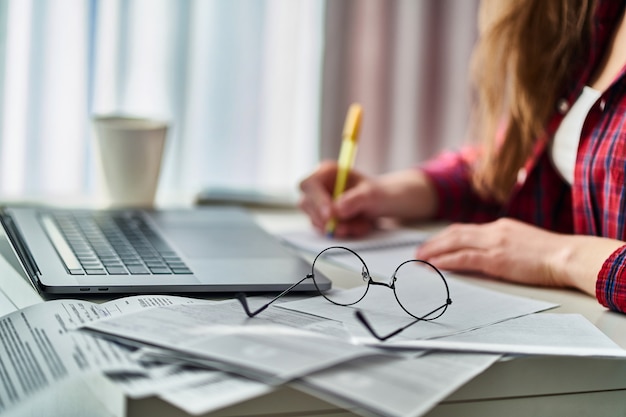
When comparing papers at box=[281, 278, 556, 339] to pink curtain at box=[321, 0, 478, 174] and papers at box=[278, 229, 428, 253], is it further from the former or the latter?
pink curtain at box=[321, 0, 478, 174]

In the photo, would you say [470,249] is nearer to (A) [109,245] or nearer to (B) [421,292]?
(B) [421,292]

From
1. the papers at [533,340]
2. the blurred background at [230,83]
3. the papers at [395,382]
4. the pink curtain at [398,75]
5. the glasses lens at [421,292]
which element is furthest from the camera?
the pink curtain at [398,75]

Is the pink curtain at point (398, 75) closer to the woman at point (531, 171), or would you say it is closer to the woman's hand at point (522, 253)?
the woman at point (531, 171)

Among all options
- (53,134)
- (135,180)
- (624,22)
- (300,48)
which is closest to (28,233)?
(135,180)

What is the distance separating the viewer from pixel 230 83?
1498mm

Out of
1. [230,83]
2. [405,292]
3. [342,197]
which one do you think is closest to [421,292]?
[405,292]

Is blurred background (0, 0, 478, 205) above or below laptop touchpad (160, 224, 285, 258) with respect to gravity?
above

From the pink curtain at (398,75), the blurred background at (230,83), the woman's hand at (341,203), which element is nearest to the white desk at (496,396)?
the woman's hand at (341,203)

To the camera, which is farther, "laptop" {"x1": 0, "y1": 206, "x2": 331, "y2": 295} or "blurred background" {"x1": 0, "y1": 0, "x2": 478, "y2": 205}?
"blurred background" {"x1": 0, "y1": 0, "x2": 478, "y2": 205}

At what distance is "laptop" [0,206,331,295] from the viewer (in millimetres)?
866

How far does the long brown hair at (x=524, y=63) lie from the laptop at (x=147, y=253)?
362mm

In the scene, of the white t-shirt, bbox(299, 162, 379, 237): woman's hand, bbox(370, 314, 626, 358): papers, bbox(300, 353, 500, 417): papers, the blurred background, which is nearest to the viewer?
→ bbox(300, 353, 500, 417): papers

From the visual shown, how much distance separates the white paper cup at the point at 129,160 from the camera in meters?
1.26

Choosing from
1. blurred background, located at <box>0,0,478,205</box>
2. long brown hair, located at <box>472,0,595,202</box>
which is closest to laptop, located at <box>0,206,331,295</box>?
blurred background, located at <box>0,0,478,205</box>
